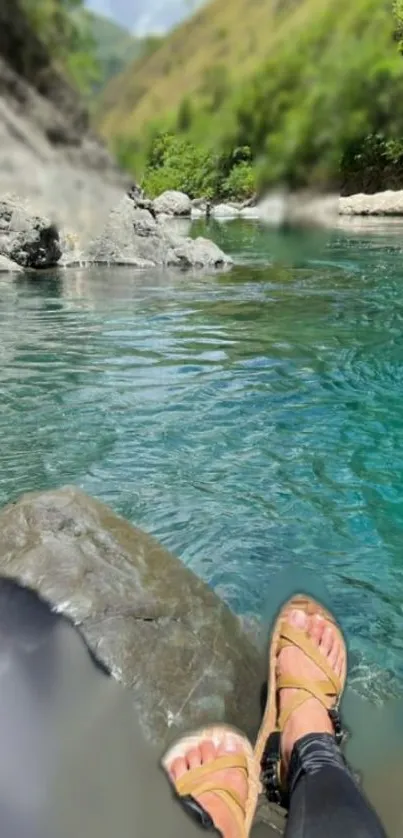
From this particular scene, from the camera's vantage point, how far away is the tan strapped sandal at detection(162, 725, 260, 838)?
212 centimetres

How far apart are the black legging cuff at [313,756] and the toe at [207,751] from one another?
0.24m

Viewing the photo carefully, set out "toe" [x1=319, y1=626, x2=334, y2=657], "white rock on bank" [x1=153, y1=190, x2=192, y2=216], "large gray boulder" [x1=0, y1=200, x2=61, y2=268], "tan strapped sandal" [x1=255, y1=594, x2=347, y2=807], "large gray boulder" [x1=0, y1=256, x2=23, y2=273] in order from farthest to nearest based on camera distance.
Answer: "large gray boulder" [x1=0, y1=200, x2=61, y2=268]
"large gray boulder" [x1=0, y1=256, x2=23, y2=273]
"toe" [x1=319, y1=626, x2=334, y2=657]
"tan strapped sandal" [x1=255, y1=594, x2=347, y2=807]
"white rock on bank" [x1=153, y1=190, x2=192, y2=216]

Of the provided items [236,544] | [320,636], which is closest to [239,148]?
[320,636]

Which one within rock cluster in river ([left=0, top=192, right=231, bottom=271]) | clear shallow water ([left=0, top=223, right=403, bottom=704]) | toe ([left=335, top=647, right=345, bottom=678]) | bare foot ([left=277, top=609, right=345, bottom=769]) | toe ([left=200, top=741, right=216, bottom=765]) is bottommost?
toe ([left=335, top=647, right=345, bottom=678])

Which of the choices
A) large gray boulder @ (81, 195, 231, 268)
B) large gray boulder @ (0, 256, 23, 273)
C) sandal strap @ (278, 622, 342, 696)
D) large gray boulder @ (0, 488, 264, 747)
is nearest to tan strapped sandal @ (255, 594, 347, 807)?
sandal strap @ (278, 622, 342, 696)

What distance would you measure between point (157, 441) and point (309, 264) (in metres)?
11.5

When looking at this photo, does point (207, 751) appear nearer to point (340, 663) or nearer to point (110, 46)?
point (340, 663)

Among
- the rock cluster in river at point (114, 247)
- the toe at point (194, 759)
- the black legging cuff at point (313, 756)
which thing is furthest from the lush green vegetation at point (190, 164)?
the rock cluster in river at point (114, 247)

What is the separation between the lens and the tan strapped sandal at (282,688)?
2422mm

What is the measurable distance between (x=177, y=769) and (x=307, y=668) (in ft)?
2.33

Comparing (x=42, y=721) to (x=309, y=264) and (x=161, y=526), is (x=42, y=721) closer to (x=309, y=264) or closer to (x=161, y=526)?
(x=161, y=526)

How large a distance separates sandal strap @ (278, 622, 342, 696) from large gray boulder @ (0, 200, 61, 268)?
13.0 m

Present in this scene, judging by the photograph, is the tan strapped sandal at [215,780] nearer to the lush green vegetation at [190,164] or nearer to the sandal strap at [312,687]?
the sandal strap at [312,687]

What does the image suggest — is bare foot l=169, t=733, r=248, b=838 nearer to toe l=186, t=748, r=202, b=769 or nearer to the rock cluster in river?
toe l=186, t=748, r=202, b=769
